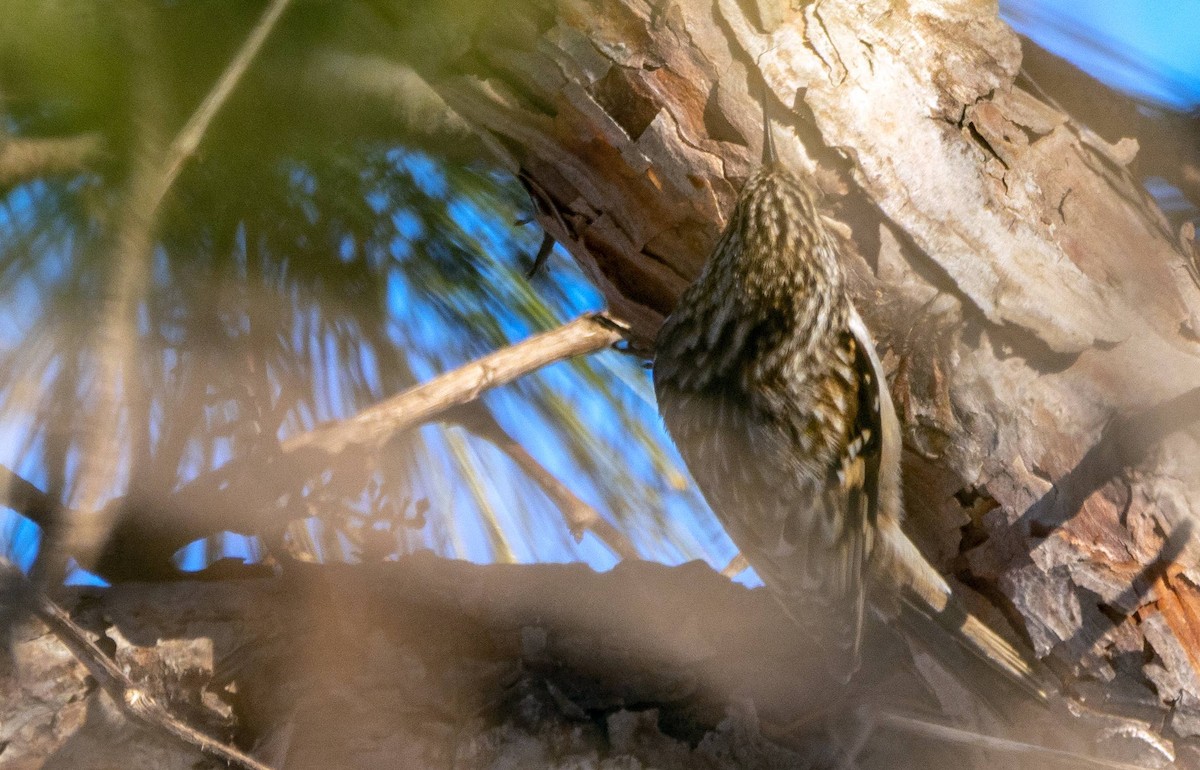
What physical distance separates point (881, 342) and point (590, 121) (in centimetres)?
54

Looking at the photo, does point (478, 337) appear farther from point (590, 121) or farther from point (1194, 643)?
point (1194, 643)

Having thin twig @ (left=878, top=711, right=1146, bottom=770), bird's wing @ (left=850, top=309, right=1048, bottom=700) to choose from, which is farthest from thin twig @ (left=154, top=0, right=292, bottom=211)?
thin twig @ (left=878, top=711, right=1146, bottom=770)

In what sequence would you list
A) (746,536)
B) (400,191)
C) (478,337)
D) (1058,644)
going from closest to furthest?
1. (1058,644)
2. (400,191)
3. (478,337)
4. (746,536)

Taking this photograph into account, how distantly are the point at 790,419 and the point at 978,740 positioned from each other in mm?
651

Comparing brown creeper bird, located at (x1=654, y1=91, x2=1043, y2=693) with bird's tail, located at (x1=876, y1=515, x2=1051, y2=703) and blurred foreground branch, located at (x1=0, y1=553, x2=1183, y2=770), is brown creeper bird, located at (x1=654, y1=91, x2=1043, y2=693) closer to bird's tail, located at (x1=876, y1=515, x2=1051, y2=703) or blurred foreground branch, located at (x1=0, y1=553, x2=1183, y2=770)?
bird's tail, located at (x1=876, y1=515, x2=1051, y2=703)

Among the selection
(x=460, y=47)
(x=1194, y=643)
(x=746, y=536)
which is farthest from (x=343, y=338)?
(x=1194, y=643)

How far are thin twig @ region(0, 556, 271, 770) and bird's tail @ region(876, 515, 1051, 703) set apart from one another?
936 mm

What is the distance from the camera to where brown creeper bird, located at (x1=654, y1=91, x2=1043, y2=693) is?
58.6 inches

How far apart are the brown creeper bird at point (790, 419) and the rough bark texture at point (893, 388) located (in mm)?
100

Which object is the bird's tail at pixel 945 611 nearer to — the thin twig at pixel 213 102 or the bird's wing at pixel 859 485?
the bird's wing at pixel 859 485

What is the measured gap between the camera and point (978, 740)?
3.70 ft

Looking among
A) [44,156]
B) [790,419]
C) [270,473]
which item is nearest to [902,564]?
[790,419]

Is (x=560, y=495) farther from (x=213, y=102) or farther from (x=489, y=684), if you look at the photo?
(x=213, y=102)

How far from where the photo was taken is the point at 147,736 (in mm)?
1006
